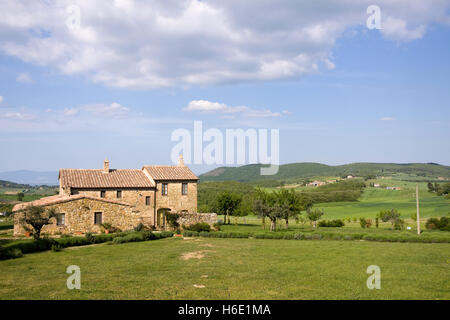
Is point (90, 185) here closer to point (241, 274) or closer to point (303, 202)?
point (241, 274)

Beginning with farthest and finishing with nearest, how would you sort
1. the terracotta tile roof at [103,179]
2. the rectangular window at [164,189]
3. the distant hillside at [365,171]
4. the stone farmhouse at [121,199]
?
1. the distant hillside at [365,171]
2. the rectangular window at [164,189]
3. the terracotta tile roof at [103,179]
4. the stone farmhouse at [121,199]

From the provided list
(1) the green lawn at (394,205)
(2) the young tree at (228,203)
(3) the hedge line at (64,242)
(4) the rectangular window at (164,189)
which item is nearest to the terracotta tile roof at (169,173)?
(4) the rectangular window at (164,189)

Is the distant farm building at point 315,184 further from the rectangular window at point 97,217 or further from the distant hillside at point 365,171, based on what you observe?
the rectangular window at point 97,217

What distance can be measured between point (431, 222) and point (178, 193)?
31.9 meters

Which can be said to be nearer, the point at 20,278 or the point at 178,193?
the point at 20,278

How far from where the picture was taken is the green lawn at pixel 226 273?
11547 mm

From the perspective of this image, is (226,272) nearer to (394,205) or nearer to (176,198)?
(176,198)

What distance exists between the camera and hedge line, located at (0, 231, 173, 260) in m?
18.8

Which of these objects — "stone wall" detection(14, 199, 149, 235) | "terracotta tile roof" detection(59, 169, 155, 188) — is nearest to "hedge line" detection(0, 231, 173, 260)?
"stone wall" detection(14, 199, 149, 235)

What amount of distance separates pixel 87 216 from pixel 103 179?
5.98 metres

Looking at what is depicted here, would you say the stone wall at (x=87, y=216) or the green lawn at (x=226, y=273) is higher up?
the stone wall at (x=87, y=216)

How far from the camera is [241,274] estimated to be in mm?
14680
